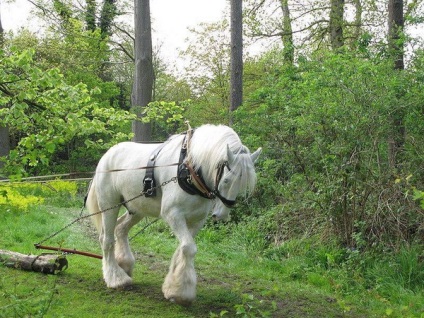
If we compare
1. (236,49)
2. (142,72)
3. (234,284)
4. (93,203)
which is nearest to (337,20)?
(236,49)

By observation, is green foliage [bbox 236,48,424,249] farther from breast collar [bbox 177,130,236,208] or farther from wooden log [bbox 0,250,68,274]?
wooden log [bbox 0,250,68,274]

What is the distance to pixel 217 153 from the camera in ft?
14.8

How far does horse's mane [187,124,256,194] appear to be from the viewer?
4.39 meters

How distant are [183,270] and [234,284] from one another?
1190 millimetres

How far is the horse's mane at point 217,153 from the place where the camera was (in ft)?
14.4

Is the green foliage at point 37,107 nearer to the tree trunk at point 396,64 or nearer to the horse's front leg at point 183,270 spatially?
the horse's front leg at point 183,270

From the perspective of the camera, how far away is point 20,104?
4.79 meters

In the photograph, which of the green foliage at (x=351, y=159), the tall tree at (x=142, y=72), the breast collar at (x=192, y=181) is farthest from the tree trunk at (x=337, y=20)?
the breast collar at (x=192, y=181)

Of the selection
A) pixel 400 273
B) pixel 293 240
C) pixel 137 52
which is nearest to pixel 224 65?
pixel 137 52

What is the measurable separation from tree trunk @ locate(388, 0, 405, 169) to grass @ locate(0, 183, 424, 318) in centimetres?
135

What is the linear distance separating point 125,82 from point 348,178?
2476 cm

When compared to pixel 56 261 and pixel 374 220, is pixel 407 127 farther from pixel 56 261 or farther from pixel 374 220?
Answer: pixel 56 261

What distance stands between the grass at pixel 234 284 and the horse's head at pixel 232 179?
0.77 metres

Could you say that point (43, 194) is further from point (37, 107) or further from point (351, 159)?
point (351, 159)
